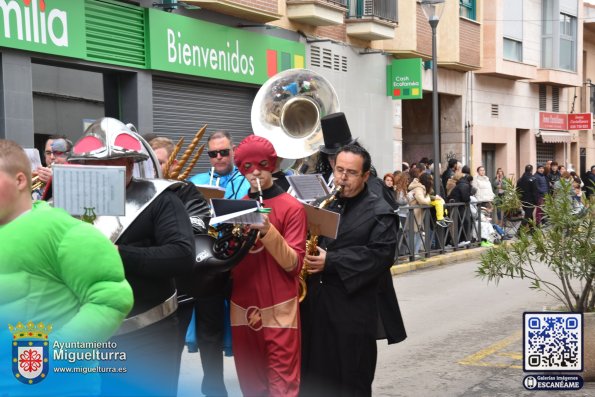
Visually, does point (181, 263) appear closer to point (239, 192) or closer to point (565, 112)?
point (239, 192)

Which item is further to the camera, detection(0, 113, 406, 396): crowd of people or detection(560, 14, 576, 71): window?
detection(560, 14, 576, 71): window

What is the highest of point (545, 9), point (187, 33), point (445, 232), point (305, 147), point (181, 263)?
point (545, 9)

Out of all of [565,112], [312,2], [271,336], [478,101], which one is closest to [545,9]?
[565,112]

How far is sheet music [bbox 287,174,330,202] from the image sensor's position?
17.3 feet

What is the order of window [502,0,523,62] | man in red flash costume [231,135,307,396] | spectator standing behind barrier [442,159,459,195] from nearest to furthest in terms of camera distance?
1. man in red flash costume [231,135,307,396]
2. spectator standing behind barrier [442,159,459,195]
3. window [502,0,523,62]

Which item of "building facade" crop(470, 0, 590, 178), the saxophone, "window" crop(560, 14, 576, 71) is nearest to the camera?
the saxophone

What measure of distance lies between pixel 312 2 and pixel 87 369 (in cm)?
1639

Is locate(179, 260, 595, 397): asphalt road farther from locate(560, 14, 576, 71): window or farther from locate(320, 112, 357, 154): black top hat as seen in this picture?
locate(560, 14, 576, 71): window

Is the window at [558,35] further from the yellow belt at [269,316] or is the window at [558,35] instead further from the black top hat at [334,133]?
the yellow belt at [269,316]

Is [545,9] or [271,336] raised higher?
[545,9]

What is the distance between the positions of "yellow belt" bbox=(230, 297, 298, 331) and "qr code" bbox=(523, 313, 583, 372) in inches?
78.9

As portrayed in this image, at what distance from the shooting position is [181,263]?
13.0 feet

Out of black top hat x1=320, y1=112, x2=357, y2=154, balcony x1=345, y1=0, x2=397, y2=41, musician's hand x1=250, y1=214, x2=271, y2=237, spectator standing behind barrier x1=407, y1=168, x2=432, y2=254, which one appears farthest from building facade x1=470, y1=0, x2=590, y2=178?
musician's hand x1=250, y1=214, x2=271, y2=237

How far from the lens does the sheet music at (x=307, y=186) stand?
17.3 feet
